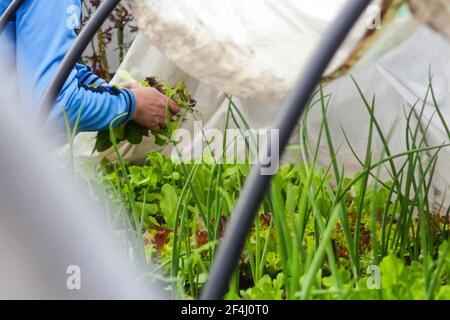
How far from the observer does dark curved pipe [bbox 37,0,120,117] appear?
95cm

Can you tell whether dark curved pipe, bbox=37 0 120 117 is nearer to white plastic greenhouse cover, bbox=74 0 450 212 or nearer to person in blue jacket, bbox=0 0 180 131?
person in blue jacket, bbox=0 0 180 131

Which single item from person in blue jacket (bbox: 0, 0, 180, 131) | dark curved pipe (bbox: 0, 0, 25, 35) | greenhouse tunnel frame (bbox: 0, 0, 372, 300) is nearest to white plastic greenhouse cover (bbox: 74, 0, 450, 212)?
person in blue jacket (bbox: 0, 0, 180, 131)

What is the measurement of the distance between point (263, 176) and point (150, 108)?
41.2 inches

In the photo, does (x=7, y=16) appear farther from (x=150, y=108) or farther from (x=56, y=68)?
(x=150, y=108)

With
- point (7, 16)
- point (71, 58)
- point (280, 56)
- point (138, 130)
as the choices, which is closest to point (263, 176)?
point (71, 58)

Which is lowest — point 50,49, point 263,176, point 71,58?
point 263,176

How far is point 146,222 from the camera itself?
1.58 metres

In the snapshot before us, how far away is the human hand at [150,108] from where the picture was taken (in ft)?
5.34

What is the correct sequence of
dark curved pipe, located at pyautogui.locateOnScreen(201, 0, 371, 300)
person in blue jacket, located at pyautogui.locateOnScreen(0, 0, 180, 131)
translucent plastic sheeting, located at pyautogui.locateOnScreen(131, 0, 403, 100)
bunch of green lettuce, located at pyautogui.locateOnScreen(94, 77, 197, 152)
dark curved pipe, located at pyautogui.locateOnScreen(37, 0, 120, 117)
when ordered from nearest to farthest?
dark curved pipe, located at pyautogui.locateOnScreen(201, 0, 371, 300)
dark curved pipe, located at pyautogui.locateOnScreen(37, 0, 120, 117)
person in blue jacket, located at pyautogui.locateOnScreen(0, 0, 180, 131)
translucent plastic sheeting, located at pyautogui.locateOnScreen(131, 0, 403, 100)
bunch of green lettuce, located at pyautogui.locateOnScreen(94, 77, 197, 152)

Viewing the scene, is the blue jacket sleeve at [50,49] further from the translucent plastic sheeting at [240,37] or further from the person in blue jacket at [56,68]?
the translucent plastic sheeting at [240,37]

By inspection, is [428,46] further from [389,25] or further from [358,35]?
[389,25]

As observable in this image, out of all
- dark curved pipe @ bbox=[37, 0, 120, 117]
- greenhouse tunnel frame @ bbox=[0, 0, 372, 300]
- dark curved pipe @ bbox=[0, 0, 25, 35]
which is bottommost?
greenhouse tunnel frame @ bbox=[0, 0, 372, 300]

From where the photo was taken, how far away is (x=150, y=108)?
163 cm
